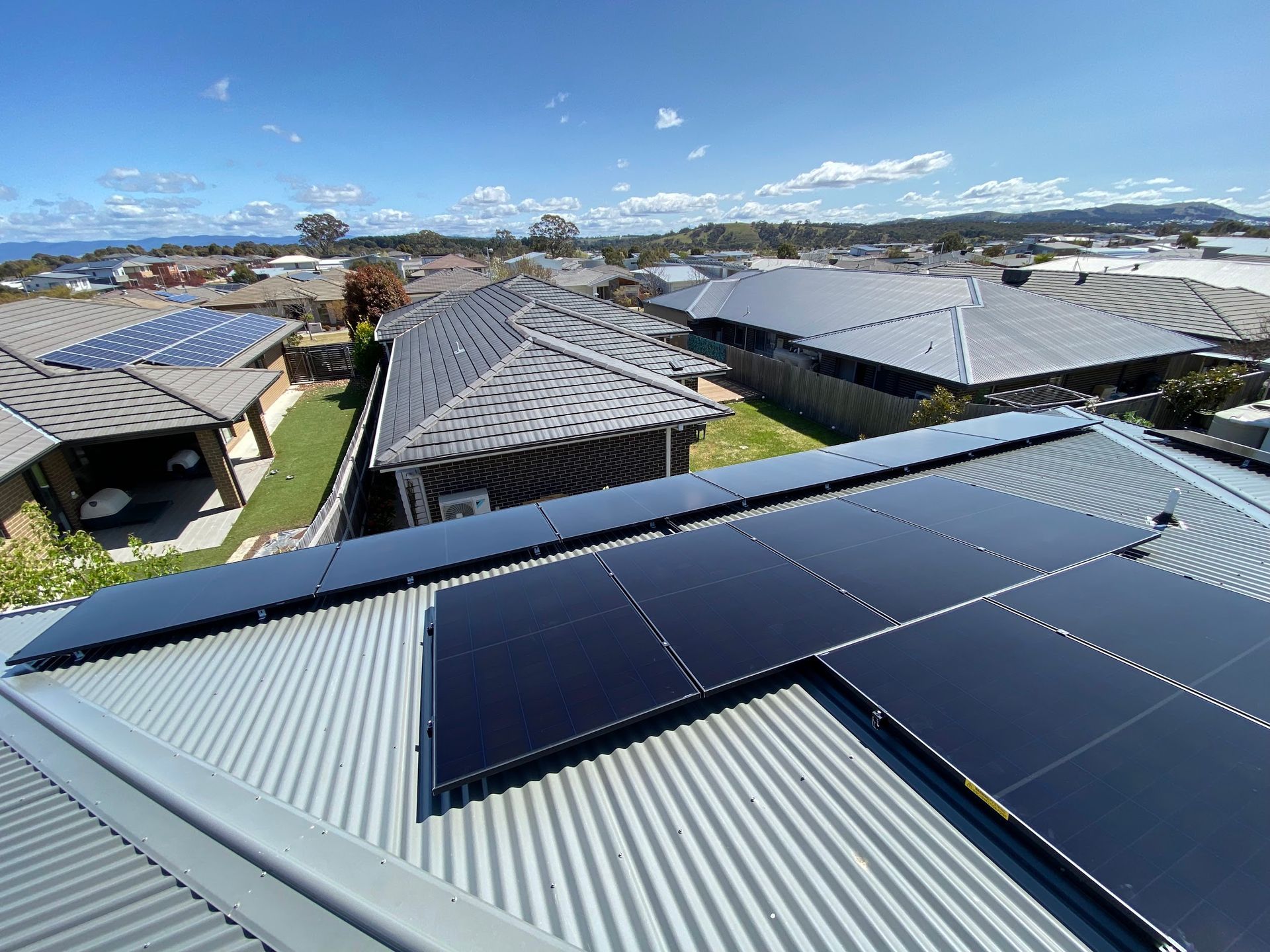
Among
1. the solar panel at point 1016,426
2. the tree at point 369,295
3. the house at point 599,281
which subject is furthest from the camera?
the house at point 599,281

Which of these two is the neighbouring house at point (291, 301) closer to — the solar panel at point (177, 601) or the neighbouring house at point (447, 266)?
the neighbouring house at point (447, 266)

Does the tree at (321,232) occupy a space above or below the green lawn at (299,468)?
above

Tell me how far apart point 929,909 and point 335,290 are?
190ft

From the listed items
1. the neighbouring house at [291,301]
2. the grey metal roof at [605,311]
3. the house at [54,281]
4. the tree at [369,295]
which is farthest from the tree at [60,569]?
the house at [54,281]

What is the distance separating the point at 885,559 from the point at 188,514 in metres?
17.9

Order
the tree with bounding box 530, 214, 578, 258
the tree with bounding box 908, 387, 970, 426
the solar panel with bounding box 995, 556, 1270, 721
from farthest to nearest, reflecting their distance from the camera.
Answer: the tree with bounding box 530, 214, 578, 258 → the tree with bounding box 908, 387, 970, 426 → the solar panel with bounding box 995, 556, 1270, 721

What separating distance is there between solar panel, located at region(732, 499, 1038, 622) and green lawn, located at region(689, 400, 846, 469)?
394 inches

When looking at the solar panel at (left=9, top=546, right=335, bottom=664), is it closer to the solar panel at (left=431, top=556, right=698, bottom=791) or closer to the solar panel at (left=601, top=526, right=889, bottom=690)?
the solar panel at (left=431, top=556, right=698, bottom=791)

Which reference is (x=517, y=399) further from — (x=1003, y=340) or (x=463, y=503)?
(x=1003, y=340)

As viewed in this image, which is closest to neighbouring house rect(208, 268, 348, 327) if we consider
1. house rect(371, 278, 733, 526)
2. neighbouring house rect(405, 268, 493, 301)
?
neighbouring house rect(405, 268, 493, 301)

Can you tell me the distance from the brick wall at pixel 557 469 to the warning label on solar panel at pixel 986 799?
29.8 feet

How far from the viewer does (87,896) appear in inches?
102

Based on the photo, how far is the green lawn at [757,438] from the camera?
17859mm

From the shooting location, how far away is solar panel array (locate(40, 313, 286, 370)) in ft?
51.4
